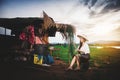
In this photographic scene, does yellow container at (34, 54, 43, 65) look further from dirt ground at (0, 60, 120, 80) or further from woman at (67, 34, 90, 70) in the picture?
woman at (67, 34, 90, 70)

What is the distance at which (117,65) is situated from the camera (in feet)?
13.0

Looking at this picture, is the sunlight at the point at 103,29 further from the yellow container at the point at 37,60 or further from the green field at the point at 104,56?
the yellow container at the point at 37,60

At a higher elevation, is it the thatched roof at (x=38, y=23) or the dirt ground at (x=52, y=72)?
the thatched roof at (x=38, y=23)

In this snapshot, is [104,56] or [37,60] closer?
[104,56]

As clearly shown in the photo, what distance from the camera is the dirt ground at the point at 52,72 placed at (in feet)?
13.0

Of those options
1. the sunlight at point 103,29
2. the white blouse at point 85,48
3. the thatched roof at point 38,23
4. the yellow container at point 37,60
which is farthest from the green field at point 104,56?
the yellow container at point 37,60

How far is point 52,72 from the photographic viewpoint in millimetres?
4145

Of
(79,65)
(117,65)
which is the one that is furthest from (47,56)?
(117,65)

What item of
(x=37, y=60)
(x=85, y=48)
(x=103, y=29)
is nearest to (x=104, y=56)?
(x=85, y=48)

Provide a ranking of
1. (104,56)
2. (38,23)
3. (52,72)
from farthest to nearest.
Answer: (38,23)
(52,72)
(104,56)

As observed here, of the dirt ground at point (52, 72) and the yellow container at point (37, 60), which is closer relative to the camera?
the dirt ground at point (52, 72)

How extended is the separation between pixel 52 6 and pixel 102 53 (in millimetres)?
1250

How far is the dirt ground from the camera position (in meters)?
3.96

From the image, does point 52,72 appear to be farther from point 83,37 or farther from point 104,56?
point 104,56
